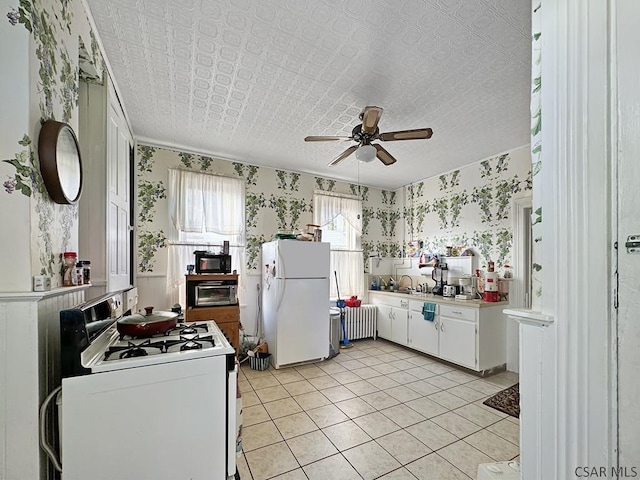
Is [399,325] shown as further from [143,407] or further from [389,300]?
[143,407]

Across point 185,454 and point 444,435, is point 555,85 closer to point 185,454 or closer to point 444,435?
point 185,454

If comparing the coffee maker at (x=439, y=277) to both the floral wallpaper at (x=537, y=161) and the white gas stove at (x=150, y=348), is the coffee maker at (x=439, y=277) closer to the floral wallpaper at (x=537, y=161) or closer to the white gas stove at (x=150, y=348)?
the white gas stove at (x=150, y=348)

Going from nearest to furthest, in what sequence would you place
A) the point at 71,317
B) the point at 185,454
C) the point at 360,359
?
the point at 71,317 → the point at 185,454 → the point at 360,359

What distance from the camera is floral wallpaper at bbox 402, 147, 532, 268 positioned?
3602 millimetres

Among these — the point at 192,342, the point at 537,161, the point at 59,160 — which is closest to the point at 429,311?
the point at 192,342

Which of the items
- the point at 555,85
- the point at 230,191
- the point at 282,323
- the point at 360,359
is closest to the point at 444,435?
the point at 360,359

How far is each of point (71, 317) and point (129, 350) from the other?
11.3 inches

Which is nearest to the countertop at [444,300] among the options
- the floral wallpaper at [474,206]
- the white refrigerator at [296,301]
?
the floral wallpaper at [474,206]

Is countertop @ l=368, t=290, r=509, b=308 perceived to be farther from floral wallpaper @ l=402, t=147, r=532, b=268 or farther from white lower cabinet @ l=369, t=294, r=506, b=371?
floral wallpaper @ l=402, t=147, r=532, b=268

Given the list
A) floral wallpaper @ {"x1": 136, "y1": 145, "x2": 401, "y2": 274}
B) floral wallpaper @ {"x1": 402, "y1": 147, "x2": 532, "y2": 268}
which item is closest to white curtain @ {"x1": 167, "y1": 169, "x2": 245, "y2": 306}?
floral wallpaper @ {"x1": 136, "y1": 145, "x2": 401, "y2": 274}

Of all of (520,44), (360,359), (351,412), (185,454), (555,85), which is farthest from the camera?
(360,359)

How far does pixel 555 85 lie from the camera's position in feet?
2.63

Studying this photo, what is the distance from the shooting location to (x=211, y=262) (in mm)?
3408

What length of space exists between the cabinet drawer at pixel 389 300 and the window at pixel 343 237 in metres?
0.24
